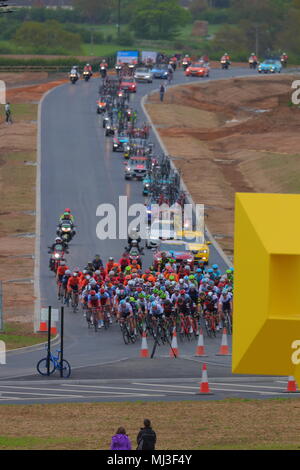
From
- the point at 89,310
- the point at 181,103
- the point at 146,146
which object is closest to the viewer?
the point at 89,310

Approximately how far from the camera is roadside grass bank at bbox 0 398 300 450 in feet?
88.2

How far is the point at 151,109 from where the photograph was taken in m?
107

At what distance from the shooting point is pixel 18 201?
7156 cm

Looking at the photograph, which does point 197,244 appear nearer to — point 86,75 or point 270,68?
point 86,75

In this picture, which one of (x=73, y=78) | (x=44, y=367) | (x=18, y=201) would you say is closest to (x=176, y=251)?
(x=44, y=367)

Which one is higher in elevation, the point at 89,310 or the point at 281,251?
the point at 281,251

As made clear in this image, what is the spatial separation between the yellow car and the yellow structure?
31.9m

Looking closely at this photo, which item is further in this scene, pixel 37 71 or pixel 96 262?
pixel 37 71

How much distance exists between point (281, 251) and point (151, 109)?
87.9 metres

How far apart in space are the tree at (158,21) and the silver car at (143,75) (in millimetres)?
69340

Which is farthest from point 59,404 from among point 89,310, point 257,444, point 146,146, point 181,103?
point 181,103

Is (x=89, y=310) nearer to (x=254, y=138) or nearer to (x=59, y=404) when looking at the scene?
(x=59, y=404)

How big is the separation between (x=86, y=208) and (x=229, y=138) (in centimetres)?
3207

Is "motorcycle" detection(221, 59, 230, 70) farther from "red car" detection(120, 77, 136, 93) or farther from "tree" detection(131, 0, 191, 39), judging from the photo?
"tree" detection(131, 0, 191, 39)
